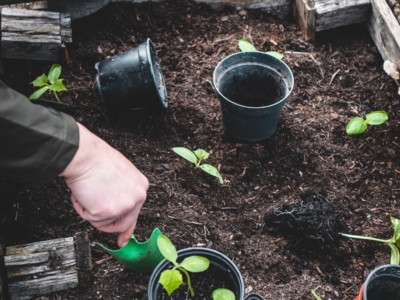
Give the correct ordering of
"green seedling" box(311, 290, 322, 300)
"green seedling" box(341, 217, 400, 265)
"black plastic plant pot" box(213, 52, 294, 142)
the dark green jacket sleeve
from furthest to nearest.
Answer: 1. "black plastic plant pot" box(213, 52, 294, 142)
2. "green seedling" box(341, 217, 400, 265)
3. "green seedling" box(311, 290, 322, 300)
4. the dark green jacket sleeve

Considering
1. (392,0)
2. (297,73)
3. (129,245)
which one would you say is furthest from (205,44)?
(129,245)

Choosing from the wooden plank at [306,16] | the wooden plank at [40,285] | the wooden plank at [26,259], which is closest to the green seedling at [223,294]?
the wooden plank at [40,285]

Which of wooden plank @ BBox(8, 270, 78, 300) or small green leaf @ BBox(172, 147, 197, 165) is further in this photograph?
small green leaf @ BBox(172, 147, 197, 165)

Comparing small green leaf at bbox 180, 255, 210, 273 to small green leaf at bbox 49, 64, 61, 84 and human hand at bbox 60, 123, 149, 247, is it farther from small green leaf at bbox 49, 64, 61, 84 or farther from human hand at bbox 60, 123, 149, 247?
small green leaf at bbox 49, 64, 61, 84

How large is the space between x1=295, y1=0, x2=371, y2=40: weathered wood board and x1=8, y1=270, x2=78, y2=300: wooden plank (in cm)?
179

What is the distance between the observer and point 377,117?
2.46 m

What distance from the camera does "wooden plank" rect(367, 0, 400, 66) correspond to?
2712 millimetres

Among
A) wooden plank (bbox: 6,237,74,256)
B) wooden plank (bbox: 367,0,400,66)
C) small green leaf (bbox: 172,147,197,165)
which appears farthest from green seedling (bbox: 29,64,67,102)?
wooden plank (bbox: 367,0,400,66)

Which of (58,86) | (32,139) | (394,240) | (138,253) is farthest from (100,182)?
(394,240)

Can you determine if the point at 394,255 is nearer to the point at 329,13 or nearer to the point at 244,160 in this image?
the point at 244,160

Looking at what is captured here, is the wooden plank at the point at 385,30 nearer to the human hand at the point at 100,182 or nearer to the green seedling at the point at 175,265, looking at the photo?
the green seedling at the point at 175,265

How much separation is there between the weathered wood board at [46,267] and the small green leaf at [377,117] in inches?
53.4

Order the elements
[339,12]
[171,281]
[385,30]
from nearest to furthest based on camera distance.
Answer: [171,281] → [385,30] → [339,12]

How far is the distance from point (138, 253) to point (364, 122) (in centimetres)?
119
